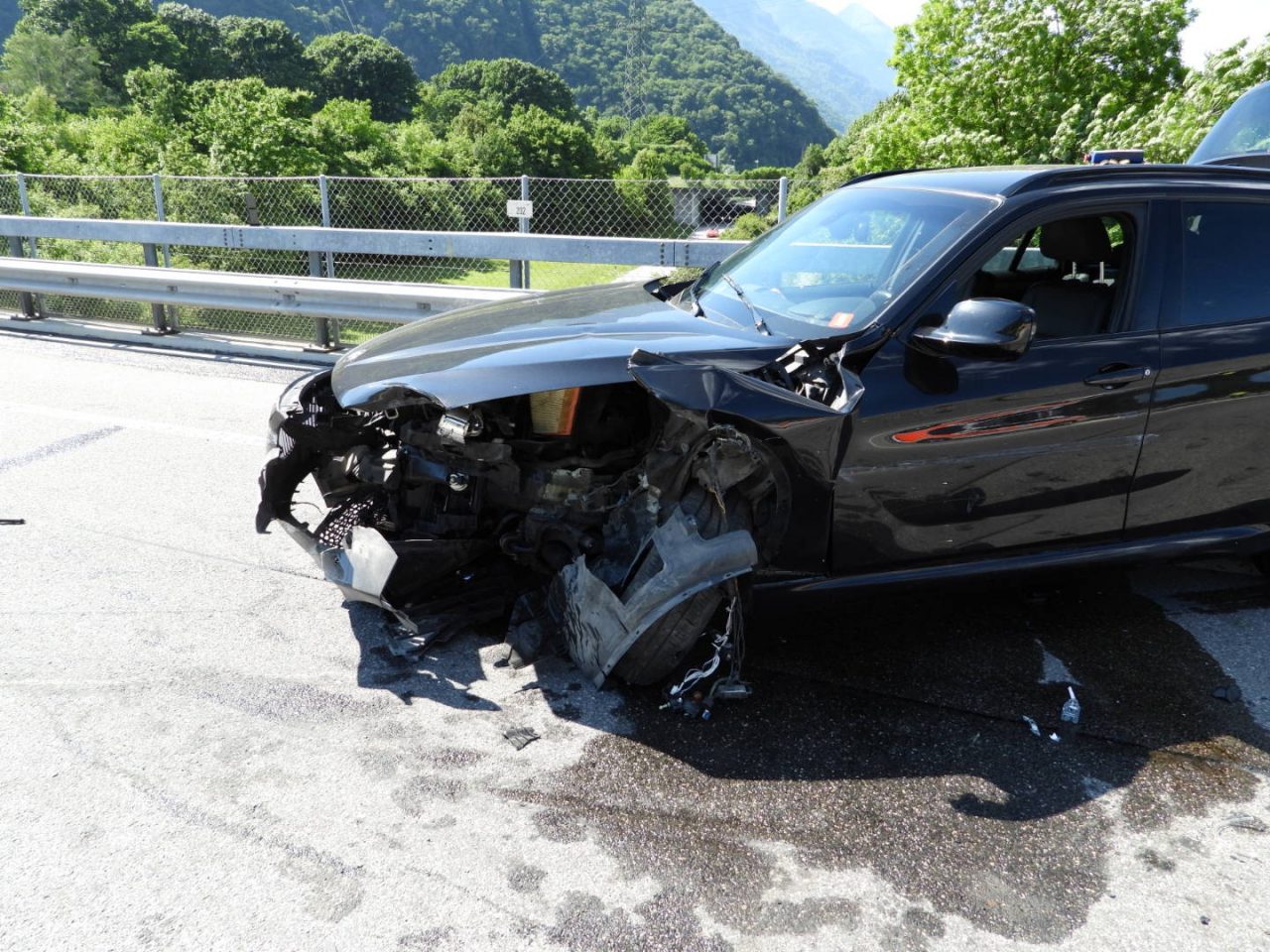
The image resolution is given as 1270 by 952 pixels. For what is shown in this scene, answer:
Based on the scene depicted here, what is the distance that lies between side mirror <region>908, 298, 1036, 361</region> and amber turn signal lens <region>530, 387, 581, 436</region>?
3.95ft

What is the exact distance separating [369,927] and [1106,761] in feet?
7.05

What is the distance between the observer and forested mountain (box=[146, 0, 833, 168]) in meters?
146

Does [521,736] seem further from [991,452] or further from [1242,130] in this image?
[1242,130]

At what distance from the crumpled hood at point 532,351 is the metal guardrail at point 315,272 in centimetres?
358

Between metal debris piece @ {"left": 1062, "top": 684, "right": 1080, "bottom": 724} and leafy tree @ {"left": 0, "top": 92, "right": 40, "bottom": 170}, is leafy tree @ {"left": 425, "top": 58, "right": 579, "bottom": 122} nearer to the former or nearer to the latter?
leafy tree @ {"left": 0, "top": 92, "right": 40, "bottom": 170}

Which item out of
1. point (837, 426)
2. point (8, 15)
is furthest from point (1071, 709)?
point (8, 15)

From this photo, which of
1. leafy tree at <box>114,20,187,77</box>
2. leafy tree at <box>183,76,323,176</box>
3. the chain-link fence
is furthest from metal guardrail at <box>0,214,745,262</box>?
leafy tree at <box>114,20,187,77</box>

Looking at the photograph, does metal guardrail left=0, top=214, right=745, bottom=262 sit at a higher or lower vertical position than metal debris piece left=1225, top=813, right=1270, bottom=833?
higher

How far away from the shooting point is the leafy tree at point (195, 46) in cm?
8462

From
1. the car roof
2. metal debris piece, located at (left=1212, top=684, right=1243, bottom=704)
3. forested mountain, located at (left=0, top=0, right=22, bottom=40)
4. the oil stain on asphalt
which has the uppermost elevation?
forested mountain, located at (left=0, top=0, right=22, bottom=40)

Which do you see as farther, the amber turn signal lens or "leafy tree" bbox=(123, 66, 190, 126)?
"leafy tree" bbox=(123, 66, 190, 126)

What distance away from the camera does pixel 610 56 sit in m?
158

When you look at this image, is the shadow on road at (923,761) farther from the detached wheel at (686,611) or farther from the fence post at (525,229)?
the fence post at (525,229)

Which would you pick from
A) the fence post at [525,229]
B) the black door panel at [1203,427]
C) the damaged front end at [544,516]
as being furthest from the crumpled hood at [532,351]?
the fence post at [525,229]
